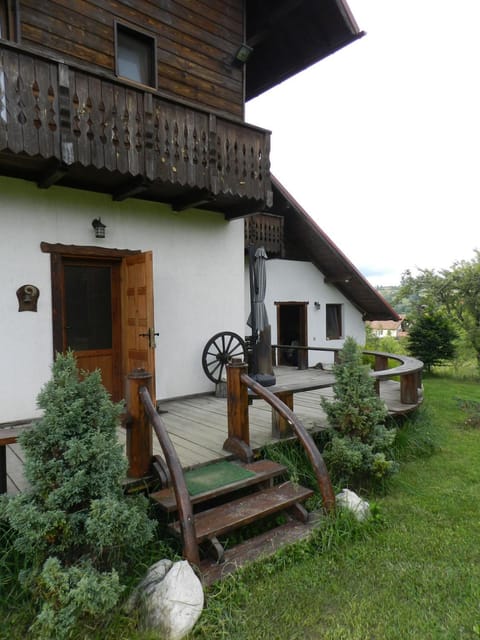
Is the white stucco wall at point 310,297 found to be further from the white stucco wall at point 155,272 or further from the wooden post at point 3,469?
the wooden post at point 3,469

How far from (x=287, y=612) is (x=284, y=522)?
87 cm

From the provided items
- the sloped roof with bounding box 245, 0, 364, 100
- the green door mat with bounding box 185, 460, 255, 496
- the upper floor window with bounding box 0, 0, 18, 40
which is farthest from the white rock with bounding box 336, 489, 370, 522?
the sloped roof with bounding box 245, 0, 364, 100

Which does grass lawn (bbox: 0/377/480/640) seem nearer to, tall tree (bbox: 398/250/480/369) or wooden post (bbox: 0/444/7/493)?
wooden post (bbox: 0/444/7/493)

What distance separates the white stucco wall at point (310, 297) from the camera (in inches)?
415

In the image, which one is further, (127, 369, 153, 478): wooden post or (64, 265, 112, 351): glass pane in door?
(64, 265, 112, 351): glass pane in door

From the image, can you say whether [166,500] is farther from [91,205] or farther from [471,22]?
[471,22]

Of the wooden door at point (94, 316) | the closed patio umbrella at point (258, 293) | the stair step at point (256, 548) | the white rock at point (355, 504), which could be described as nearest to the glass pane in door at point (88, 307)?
the wooden door at point (94, 316)

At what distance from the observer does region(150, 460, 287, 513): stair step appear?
2.68 metres

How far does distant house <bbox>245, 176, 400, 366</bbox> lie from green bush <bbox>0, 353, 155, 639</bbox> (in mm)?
7501

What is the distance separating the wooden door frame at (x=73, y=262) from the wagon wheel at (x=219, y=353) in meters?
1.27

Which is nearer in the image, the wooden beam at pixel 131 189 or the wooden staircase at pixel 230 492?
the wooden staircase at pixel 230 492

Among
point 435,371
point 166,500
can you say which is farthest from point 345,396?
point 435,371

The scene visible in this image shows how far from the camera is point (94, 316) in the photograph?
5137 mm

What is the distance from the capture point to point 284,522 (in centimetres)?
304
